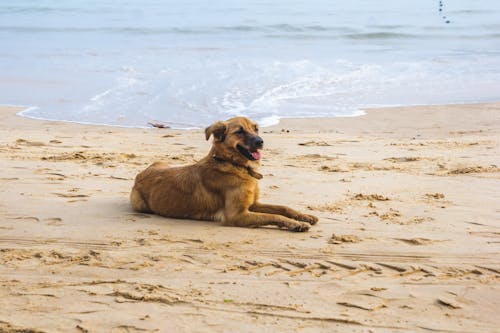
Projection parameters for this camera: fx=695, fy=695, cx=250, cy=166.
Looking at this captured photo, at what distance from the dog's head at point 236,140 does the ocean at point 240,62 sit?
5616 millimetres

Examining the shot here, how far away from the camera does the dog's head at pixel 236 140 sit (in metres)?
6.26

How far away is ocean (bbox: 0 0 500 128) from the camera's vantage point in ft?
45.0

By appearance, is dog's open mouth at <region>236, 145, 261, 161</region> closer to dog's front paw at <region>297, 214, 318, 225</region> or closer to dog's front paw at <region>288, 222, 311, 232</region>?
dog's front paw at <region>297, 214, 318, 225</region>

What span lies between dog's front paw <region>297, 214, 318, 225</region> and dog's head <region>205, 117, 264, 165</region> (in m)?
0.67

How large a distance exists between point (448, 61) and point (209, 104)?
358 inches

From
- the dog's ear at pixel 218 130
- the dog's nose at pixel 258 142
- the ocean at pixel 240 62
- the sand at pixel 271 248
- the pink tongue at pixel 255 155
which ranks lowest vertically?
the sand at pixel 271 248

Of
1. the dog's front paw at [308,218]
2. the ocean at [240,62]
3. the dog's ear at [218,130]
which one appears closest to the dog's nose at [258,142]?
the dog's ear at [218,130]

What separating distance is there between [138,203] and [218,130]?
1.06 m

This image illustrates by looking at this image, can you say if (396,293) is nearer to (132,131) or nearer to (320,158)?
(320,158)

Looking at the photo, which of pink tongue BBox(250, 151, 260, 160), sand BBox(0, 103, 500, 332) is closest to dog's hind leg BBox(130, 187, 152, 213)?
sand BBox(0, 103, 500, 332)

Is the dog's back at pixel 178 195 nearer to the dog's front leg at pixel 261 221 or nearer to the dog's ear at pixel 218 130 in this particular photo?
the dog's front leg at pixel 261 221

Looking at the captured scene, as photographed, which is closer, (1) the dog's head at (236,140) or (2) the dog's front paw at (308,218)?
(2) the dog's front paw at (308,218)

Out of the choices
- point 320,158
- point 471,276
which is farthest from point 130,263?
point 320,158

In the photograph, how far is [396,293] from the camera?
14.7 ft
